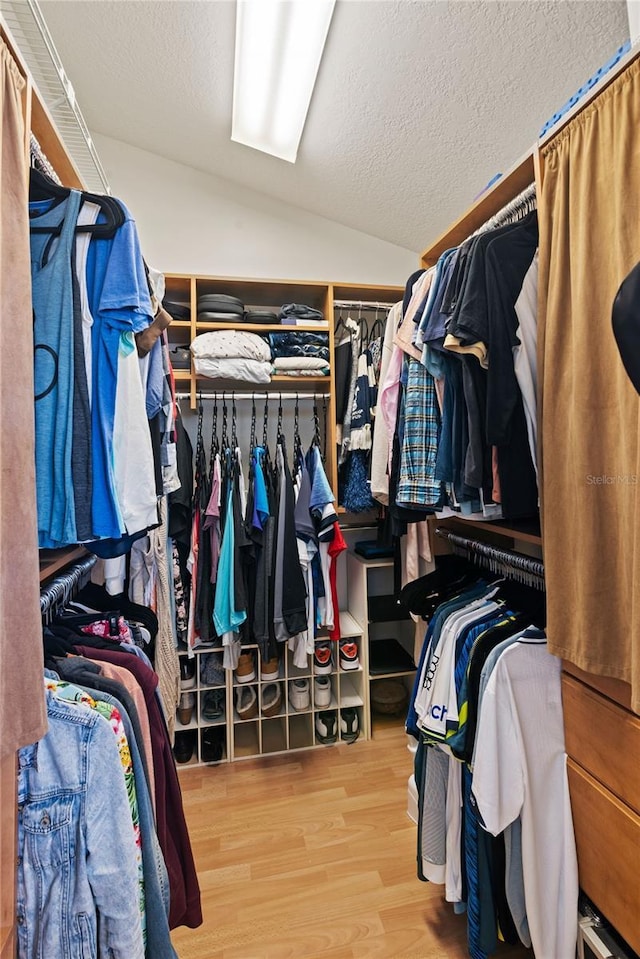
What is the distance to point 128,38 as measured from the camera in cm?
178

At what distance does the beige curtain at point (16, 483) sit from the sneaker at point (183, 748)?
6.28 ft

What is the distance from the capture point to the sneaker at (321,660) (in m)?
2.39

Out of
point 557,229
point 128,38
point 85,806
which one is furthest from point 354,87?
point 85,806

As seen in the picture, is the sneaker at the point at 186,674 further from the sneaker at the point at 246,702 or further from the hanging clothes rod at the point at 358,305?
the hanging clothes rod at the point at 358,305

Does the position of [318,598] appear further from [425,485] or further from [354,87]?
[354,87]

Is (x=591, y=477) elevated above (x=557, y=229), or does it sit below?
below

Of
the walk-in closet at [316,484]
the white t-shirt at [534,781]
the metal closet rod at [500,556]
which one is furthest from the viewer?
the metal closet rod at [500,556]

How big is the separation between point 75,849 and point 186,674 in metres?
1.62

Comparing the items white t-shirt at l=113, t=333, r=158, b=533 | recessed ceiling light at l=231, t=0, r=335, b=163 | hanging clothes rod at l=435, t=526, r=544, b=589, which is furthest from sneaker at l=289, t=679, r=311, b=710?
recessed ceiling light at l=231, t=0, r=335, b=163

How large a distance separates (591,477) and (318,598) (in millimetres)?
1572

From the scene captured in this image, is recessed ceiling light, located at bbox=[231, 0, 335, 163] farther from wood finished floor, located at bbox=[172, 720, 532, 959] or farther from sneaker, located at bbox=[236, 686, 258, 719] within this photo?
wood finished floor, located at bbox=[172, 720, 532, 959]

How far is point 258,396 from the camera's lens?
243 centimetres

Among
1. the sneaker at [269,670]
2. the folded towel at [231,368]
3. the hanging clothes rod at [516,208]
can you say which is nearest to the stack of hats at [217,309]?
the folded towel at [231,368]

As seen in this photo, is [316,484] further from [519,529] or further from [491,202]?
[491,202]
